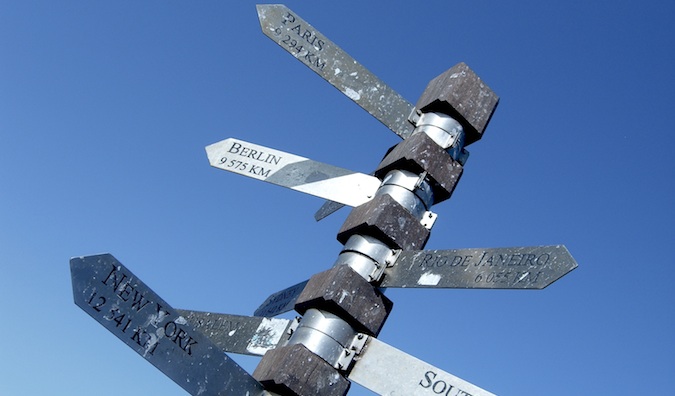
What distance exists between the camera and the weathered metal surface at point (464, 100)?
12.1 feet

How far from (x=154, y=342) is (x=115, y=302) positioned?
0.20 m

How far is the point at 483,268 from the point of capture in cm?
296

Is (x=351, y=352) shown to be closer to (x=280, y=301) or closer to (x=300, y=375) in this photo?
(x=300, y=375)

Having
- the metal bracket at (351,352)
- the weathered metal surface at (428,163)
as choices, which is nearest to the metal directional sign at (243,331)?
the metal bracket at (351,352)

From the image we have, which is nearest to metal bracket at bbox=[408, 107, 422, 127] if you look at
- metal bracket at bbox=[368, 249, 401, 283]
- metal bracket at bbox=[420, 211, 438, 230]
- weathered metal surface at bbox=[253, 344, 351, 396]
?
metal bracket at bbox=[420, 211, 438, 230]

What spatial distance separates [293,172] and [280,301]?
668 millimetres

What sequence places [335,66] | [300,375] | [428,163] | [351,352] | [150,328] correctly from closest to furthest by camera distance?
[150,328] < [300,375] < [351,352] < [428,163] < [335,66]

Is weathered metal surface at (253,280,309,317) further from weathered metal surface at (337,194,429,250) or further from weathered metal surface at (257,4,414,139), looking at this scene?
weathered metal surface at (257,4,414,139)

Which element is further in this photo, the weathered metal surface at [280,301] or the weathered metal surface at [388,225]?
the weathered metal surface at [280,301]

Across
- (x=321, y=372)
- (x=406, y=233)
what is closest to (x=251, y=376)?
(x=321, y=372)

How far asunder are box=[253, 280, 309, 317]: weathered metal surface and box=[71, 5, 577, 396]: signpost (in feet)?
0.04

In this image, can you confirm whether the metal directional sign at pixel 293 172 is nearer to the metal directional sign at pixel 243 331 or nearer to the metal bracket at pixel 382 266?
the metal bracket at pixel 382 266

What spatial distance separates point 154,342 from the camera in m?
2.62

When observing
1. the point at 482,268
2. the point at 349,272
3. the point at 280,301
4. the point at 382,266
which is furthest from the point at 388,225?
the point at 280,301
